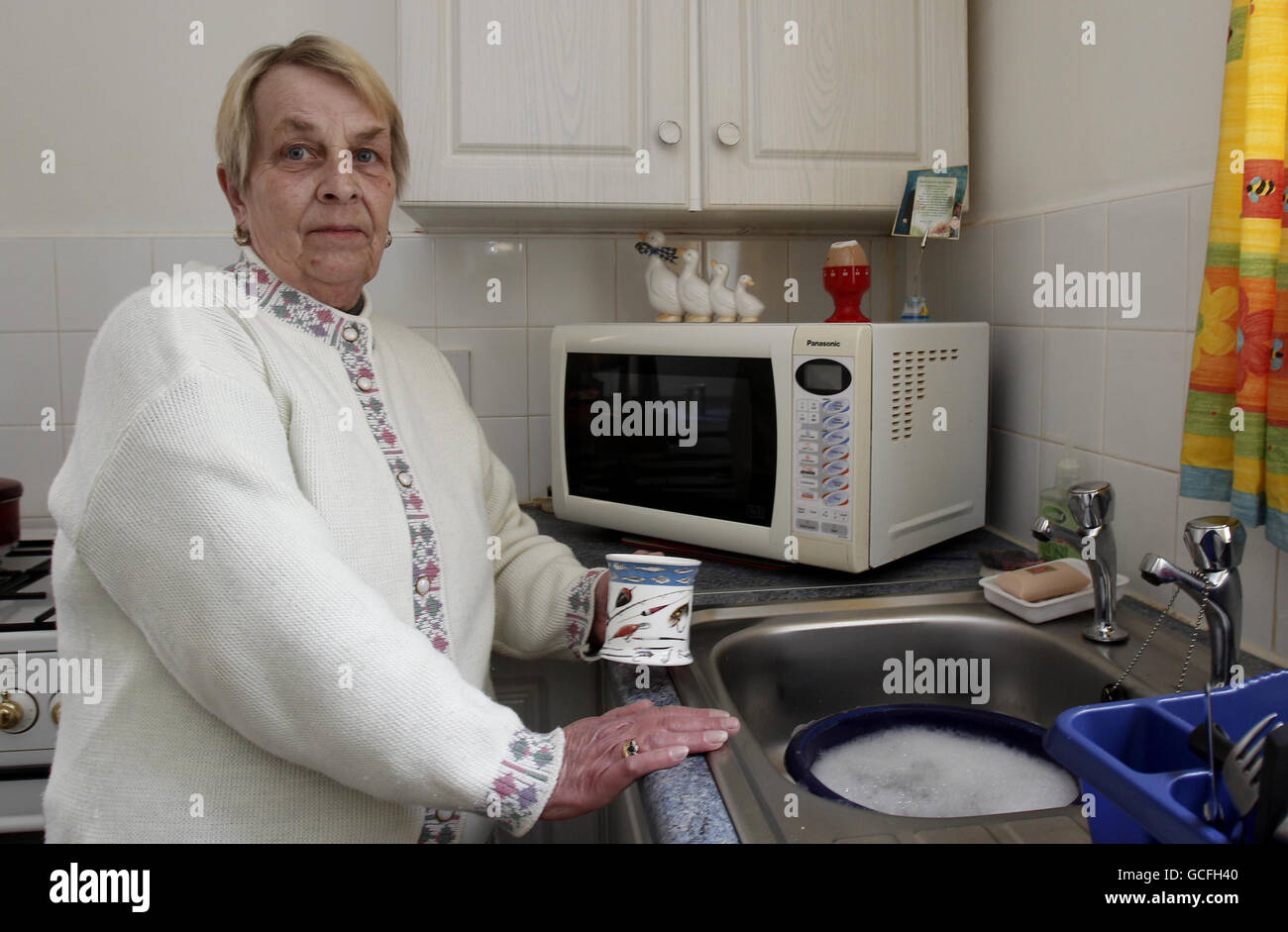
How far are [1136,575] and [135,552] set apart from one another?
3.64ft

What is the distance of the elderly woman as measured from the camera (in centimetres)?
77

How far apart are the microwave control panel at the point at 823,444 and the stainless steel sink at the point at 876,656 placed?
0.11 metres

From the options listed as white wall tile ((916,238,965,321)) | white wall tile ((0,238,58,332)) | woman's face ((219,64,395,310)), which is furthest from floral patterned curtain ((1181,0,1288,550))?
white wall tile ((0,238,58,332))

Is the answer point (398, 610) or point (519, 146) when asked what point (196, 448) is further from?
point (519, 146)

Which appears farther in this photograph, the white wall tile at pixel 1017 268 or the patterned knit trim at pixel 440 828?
the white wall tile at pixel 1017 268

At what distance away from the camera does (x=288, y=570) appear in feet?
2.52

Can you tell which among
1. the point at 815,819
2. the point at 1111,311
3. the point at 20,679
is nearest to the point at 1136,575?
the point at 1111,311

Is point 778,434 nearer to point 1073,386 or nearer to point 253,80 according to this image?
point 1073,386

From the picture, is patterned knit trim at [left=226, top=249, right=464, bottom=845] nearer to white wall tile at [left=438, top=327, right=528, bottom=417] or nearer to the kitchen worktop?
the kitchen worktop

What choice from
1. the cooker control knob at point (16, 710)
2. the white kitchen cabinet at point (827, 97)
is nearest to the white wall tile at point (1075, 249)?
the white kitchen cabinet at point (827, 97)

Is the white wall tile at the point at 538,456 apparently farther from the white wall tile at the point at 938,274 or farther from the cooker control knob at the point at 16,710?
the cooker control knob at the point at 16,710

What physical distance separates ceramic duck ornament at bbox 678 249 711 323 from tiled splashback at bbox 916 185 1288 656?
17.3 inches

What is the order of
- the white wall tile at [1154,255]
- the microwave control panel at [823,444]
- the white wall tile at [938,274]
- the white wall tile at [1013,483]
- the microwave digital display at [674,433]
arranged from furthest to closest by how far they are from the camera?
the white wall tile at [938,274] < the white wall tile at [1013,483] < the microwave digital display at [674,433] < the microwave control panel at [823,444] < the white wall tile at [1154,255]

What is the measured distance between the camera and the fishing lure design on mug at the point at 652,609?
1010 millimetres
